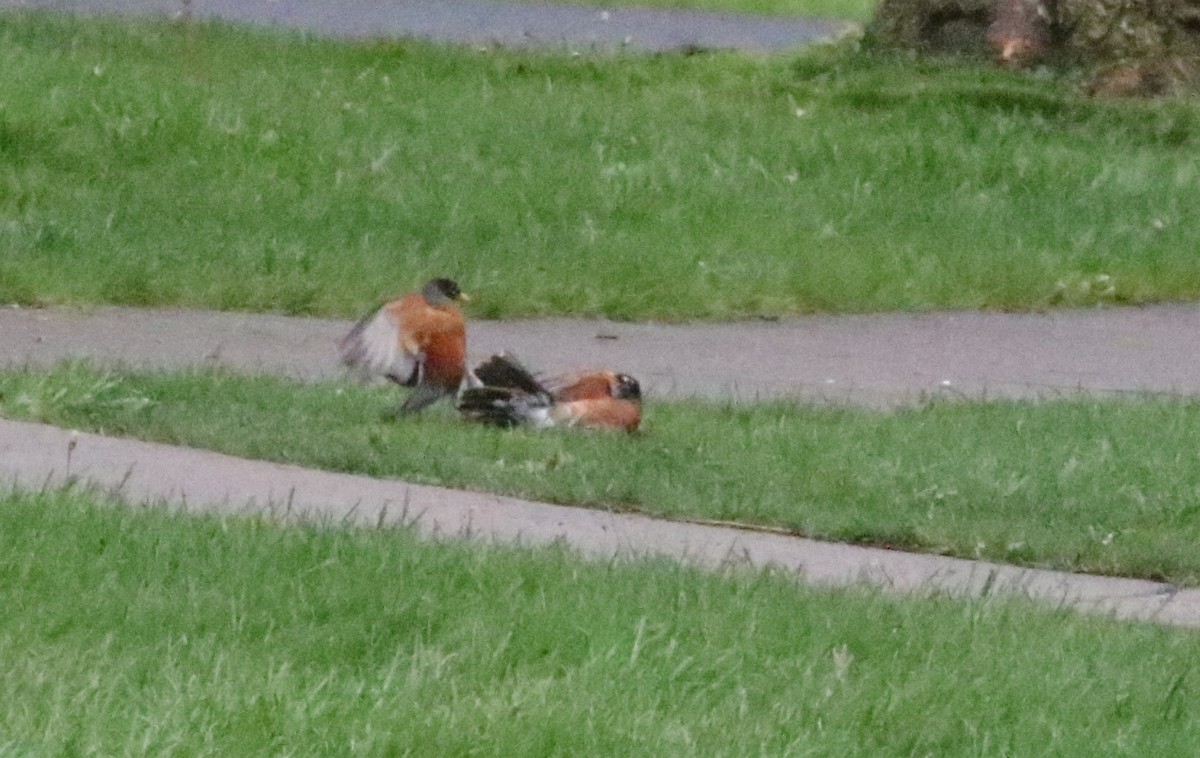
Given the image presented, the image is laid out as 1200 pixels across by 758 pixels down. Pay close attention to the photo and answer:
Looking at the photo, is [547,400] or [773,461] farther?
[547,400]

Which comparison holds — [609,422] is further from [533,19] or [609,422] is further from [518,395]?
[533,19]

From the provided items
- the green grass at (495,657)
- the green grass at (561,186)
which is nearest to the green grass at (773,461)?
the green grass at (495,657)

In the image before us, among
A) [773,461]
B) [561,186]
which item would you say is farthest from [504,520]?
[561,186]

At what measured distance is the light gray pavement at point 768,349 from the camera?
9.55 m

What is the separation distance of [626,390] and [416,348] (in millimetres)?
653

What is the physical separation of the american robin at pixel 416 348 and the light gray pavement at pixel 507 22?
8856mm

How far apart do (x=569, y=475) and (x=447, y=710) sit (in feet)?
8.57

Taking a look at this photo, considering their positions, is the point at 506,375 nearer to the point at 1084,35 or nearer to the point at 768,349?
the point at 768,349

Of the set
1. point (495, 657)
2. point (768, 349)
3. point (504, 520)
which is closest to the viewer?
point (495, 657)

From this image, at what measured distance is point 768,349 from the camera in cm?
1054

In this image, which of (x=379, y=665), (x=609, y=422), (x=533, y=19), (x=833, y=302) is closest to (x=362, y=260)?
(x=833, y=302)

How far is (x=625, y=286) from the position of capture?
10.9 metres

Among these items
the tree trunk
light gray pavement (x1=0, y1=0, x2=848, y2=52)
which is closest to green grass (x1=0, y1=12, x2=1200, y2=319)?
the tree trunk

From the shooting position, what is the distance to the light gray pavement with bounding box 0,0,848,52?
18141 mm
